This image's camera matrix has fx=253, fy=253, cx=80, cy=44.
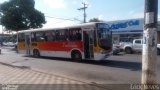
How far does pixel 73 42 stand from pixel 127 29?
799 inches

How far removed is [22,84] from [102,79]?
3724 millimetres

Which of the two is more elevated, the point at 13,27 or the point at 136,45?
the point at 13,27

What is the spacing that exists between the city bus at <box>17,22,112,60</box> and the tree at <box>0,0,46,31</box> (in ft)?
88.5

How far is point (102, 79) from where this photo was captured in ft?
37.7

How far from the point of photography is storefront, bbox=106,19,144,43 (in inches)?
1430

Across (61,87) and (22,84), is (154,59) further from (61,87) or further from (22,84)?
(22,84)

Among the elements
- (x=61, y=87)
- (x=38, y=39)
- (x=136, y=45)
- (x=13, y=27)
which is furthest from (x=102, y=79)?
(x=13, y=27)

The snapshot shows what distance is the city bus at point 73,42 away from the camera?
17.4 m

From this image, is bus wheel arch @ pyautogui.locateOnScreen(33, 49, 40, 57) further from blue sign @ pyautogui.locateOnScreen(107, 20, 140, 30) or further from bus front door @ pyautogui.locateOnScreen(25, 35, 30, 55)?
blue sign @ pyautogui.locateOnScreen(107, 20, 140, 30)

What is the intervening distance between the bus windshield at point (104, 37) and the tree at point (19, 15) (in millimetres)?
36110

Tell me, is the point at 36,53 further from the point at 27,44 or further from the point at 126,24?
the point at 126,24

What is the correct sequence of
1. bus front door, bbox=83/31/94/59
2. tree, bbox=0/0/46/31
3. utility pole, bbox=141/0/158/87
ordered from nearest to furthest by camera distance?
utility pole, bbox=141/0/158/87 → bus front door, bbox=83/31/94/59 → tree, bbox=0/0/46/31

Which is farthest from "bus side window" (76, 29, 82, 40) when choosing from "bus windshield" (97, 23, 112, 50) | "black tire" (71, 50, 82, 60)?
"bus windshield" (97, 23, 112, 50)

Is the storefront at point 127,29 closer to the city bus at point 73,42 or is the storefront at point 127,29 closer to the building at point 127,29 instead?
the building at point 127,29
